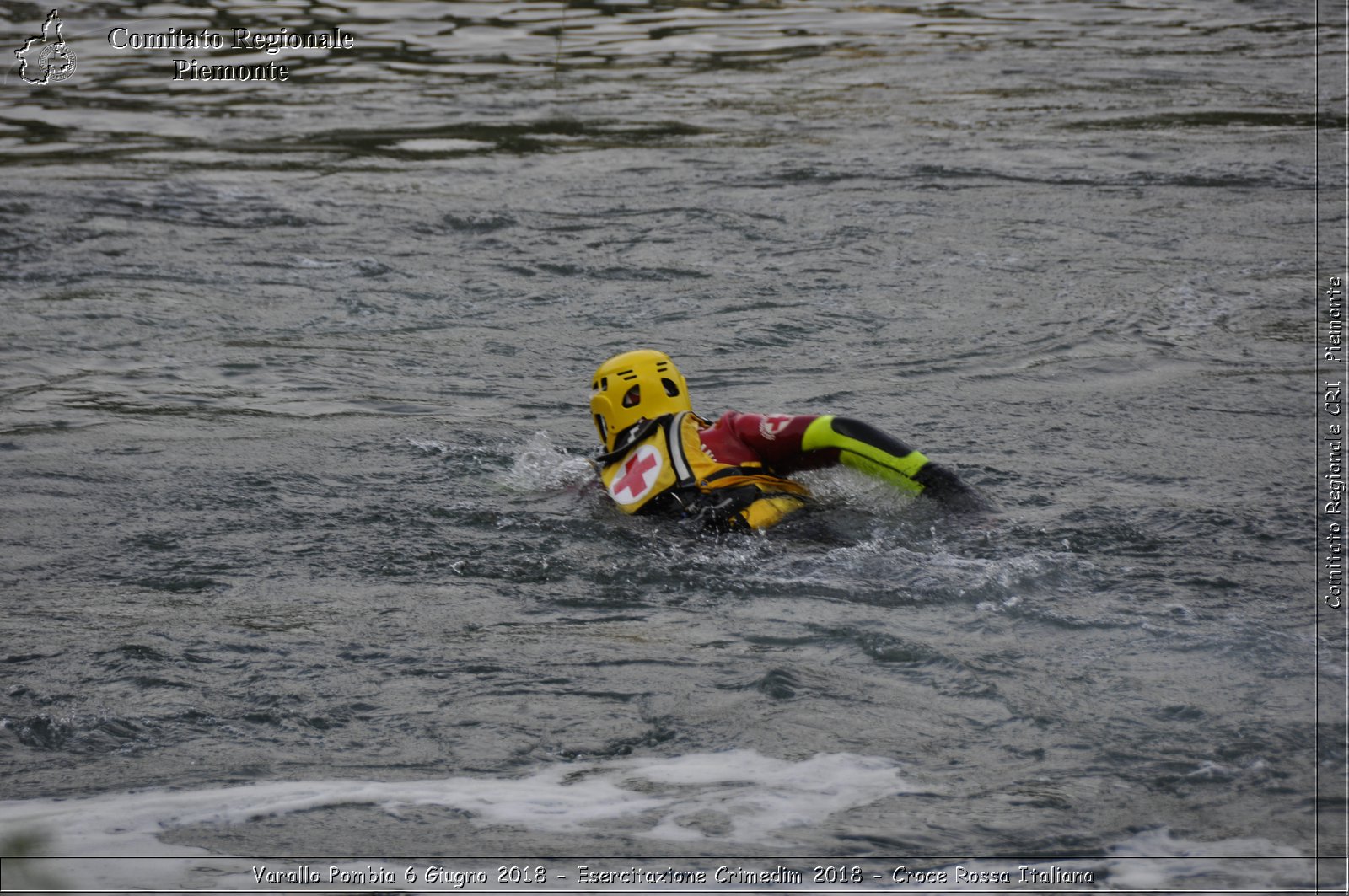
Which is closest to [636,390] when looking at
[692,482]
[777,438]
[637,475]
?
[637,475]

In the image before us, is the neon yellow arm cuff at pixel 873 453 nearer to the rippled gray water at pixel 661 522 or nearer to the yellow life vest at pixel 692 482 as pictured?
the rippled gray water at pixel 661 522

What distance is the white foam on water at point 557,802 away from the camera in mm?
4438

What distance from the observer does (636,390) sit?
6844 millimetres

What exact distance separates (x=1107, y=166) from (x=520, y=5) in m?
13.6

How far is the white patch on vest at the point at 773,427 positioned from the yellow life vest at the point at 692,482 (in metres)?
0.17

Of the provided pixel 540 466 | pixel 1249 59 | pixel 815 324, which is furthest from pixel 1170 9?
pixel 540 466

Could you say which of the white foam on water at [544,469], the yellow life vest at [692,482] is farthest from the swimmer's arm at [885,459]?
the white foam on water at [544,469]

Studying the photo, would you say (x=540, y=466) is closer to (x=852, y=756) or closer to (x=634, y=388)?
(x=634, y=388)

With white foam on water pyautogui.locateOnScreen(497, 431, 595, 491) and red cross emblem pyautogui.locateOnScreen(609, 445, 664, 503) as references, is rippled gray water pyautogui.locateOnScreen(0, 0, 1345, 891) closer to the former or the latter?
white foam on water pyautogui.locateOnScreen(497, 431, 595, 491)

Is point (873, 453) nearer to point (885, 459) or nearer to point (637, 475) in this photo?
point (885, 459)

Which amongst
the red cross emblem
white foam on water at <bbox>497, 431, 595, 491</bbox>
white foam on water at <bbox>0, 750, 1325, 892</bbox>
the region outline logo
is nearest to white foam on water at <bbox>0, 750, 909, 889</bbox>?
white foam on water at <bbox>0, 750, 1325, 892</bbox>

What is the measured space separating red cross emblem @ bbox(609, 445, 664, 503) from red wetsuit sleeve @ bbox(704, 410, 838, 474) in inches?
14.0

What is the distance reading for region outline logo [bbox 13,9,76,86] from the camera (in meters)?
20.4

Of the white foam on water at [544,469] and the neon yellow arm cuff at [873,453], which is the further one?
the white foam on water at [544,469]
